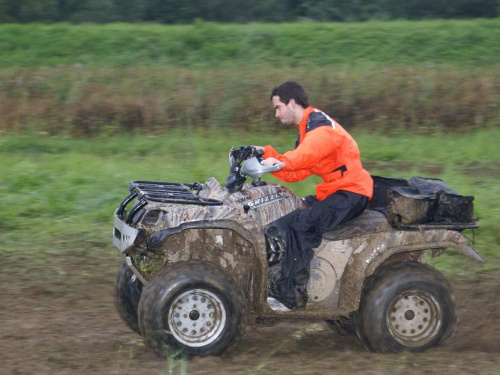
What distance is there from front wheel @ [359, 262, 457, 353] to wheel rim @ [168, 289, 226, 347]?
110cm

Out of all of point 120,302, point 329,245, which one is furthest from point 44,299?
point 329,245

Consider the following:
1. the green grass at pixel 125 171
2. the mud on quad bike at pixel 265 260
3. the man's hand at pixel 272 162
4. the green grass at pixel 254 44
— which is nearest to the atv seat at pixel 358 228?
the mud on quad bike at pixel 265 260

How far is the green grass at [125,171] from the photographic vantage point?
9742 millimetres

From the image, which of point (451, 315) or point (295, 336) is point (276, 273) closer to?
point (295, 336)

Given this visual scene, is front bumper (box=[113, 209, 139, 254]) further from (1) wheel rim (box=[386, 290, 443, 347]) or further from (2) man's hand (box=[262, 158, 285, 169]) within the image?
(1) wheel rim (box=[386, 290, 443, 347])

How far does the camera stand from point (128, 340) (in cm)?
684

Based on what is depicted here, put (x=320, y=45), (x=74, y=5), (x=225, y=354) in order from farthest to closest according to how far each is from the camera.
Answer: (x=74, y=5)
(x=320, y=45)
(x=225, y=354)

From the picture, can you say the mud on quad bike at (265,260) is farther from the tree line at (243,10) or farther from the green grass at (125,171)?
the tree line at (243,10)

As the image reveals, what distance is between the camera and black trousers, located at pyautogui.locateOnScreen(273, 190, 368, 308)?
20.5 ft

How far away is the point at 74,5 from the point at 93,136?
43.2 ft

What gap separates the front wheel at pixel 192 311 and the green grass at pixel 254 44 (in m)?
16.4

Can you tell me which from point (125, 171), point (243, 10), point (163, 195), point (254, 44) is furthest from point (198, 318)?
point (243, 10)

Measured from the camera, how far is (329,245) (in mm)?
6438

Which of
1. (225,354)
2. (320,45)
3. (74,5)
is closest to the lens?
(225,354)
